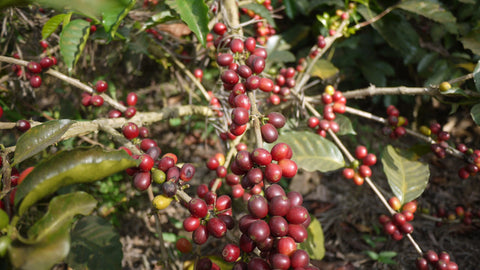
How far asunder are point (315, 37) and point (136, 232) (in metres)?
2.28

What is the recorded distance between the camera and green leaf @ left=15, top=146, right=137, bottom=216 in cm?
75

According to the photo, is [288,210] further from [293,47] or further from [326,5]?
[293,47]

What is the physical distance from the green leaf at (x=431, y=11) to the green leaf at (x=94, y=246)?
7.57 ft

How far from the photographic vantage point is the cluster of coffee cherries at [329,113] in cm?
180

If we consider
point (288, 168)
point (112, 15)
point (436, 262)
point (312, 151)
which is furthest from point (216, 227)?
point (436, 262)

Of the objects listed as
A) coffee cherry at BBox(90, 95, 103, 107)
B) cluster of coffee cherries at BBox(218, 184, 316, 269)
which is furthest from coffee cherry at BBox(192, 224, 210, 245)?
coffee cherry at BBox(90, 95, 103, 107)

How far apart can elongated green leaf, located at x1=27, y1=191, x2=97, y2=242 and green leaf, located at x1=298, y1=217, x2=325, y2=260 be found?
116cm

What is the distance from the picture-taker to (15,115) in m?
1.92

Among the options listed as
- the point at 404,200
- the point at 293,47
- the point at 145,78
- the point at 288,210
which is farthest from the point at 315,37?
the point at 288,210

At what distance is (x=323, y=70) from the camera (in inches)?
86.0

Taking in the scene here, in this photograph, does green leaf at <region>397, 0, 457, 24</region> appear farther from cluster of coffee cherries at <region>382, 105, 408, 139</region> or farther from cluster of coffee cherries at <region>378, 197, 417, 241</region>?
cluster of coffee cherries at <region>378, 197, 417, 241</region>

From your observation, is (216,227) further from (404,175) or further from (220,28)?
(404,175)

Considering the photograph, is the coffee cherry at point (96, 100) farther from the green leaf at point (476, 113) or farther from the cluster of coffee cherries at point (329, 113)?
the green leaf at point (476, 113)

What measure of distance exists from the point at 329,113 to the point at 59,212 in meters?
1.55
